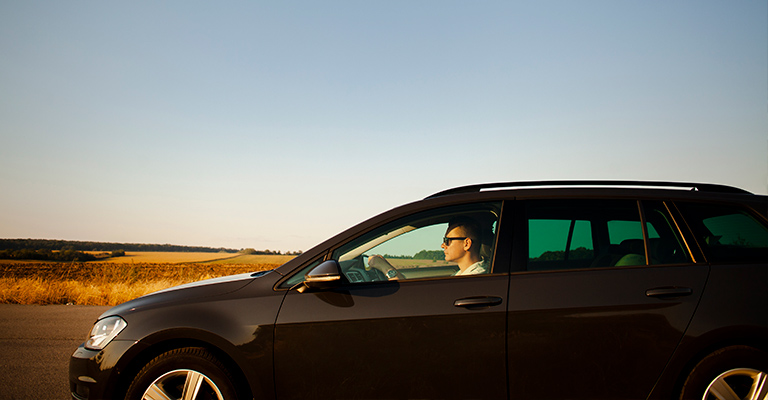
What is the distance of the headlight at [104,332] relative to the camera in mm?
2971

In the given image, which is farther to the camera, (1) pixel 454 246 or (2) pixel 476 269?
(1) pixel 454 246

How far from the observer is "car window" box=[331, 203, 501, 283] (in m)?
3.02

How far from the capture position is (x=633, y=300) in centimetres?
271

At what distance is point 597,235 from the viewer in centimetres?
323

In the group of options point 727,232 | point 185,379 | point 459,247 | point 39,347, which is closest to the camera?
point 185,379

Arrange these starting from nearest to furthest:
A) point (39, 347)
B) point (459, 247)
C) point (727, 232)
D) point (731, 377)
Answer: point (731, 377) → point (727, 232) → point (459, 247) → point (39, 347)

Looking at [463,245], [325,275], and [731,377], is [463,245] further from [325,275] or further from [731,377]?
[731,377]

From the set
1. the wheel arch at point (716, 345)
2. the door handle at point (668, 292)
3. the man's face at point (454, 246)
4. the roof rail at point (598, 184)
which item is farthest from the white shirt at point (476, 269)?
the wheel arch at point (716, 345)

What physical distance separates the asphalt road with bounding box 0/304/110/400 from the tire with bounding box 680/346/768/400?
15.8 ft

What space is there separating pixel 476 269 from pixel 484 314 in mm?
327

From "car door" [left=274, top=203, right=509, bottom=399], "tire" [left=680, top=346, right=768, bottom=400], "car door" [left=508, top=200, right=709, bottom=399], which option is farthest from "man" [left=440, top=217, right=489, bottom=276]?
"tire" [left=680, top=346, right=768, bottom=400]

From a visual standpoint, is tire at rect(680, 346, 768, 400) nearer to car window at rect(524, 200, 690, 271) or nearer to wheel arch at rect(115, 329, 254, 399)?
car window at rect(524, 200, 690, 271)

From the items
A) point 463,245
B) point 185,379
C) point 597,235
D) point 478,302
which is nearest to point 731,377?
point 597,235

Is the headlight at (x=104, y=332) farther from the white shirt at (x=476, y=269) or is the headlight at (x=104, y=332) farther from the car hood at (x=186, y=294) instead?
the white shirt at (x=476, y=269)
